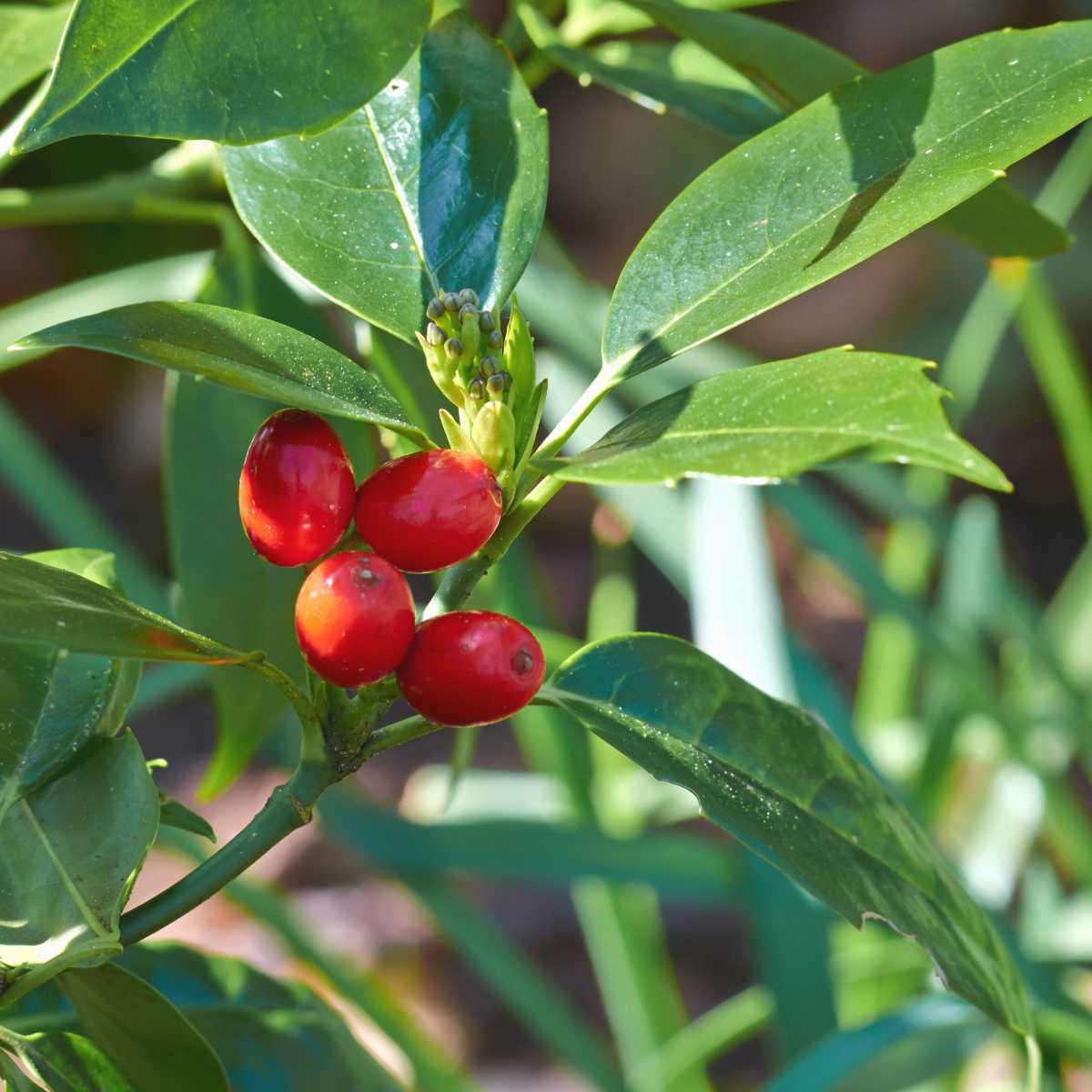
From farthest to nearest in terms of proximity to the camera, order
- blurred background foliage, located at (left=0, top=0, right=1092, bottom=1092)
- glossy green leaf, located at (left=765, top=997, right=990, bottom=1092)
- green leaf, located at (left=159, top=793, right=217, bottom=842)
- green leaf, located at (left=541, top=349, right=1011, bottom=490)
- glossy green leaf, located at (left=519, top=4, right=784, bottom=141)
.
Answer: blurred background foliage, located at (left=0, top=0, right=1092, bottom=1092) < glossy green leaf, located at (left=765, top=997, right=990, bottom=1092) < glossy green leaf, located at (left=519, top=4, right=784, bottom=141) < green leaf, located at (left=159, top=793, right=217, bottom=842) < green leaf, located at (left=541, top=349, right=1011, bottom=490)

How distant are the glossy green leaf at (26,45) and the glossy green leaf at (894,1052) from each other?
58 centimetres

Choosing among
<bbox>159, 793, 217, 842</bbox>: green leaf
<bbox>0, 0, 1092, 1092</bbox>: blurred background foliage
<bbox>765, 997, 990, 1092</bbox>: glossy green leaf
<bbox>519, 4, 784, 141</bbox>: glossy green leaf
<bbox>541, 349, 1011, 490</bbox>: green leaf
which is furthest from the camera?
<bbox>0, 0, 1092, 1092</bbox>: blurred background foliage

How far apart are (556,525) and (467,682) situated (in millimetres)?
2099

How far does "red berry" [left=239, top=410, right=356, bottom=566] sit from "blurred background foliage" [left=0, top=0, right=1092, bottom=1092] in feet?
0.53

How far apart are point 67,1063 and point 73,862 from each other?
0.20ft

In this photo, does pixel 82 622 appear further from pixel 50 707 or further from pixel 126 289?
pixel 126 289

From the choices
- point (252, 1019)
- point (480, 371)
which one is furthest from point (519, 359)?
point (252, 1019)

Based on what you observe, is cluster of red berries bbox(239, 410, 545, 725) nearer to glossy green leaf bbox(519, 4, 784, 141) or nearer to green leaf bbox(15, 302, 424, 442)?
green leaf bbox(15, 302, 424, 442)

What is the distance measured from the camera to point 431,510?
0.28 m

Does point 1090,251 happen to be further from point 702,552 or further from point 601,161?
point 702,552

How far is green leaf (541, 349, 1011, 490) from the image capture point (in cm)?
23

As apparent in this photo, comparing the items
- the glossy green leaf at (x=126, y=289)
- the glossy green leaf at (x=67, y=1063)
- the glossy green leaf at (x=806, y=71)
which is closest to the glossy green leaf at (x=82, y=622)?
the glossy green leaf at (x=67, y=1063)

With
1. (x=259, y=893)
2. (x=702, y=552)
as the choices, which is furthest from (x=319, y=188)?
(x=259, y=893)

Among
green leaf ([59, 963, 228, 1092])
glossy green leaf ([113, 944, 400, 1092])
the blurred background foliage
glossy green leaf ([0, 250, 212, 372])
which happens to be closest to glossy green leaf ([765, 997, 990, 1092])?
the blurred background foliage
